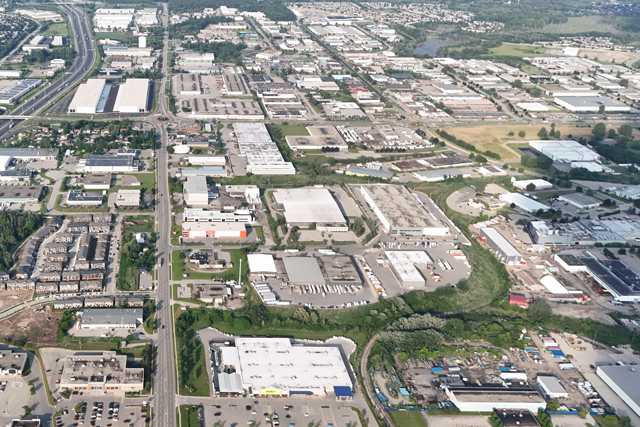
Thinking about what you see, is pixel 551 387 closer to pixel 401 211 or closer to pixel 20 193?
pixel 401 211

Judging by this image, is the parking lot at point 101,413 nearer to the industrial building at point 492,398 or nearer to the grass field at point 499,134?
the industrial building at point 492,398

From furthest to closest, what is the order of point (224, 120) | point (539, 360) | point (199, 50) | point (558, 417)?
point (199, 50), point (224, 120), point (539, 360), point (558, 417)

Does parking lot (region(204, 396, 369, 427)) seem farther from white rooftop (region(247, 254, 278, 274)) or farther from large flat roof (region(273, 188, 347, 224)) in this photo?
large flat roof (region(273, 188, 347, 224))

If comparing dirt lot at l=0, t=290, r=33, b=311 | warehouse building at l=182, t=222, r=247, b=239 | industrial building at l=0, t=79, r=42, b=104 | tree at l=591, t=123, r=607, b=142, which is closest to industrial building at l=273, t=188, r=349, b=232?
warehouse building at l=182, t=222, r=247, b=239

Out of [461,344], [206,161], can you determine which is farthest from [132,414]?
[206,161]

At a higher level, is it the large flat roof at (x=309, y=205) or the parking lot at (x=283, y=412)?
the large flat roof at (x=309, y=205)

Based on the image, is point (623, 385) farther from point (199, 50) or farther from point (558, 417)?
point (199, 50)

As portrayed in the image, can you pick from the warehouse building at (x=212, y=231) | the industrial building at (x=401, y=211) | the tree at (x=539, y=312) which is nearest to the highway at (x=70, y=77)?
the warehouse building at (x=212, y=231)
